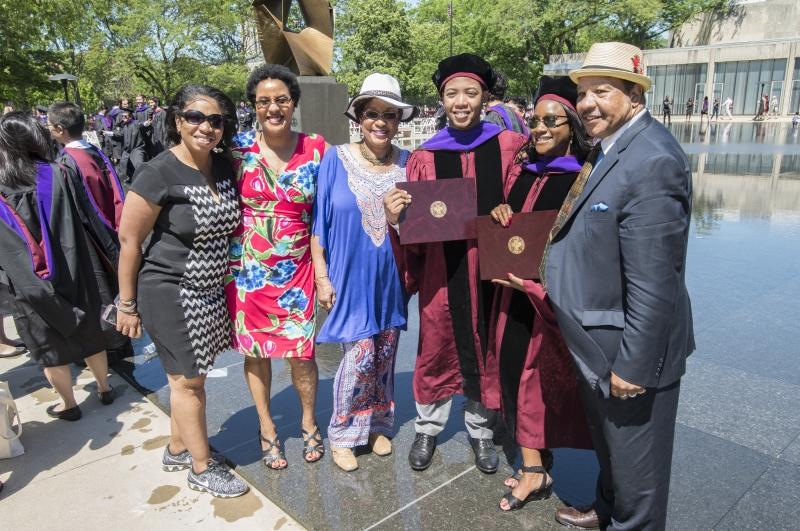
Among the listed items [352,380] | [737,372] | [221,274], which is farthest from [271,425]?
[737,372]

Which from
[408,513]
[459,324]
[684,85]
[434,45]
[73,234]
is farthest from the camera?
[434,45]

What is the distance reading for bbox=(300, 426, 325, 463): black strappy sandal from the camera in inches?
120

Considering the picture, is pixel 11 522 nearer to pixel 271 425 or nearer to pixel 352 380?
pixel 271 425

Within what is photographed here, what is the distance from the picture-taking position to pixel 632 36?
110 feet

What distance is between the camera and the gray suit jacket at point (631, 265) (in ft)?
5.77

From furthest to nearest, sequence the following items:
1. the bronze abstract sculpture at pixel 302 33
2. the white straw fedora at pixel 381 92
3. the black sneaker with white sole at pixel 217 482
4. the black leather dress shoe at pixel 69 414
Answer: the bronze abstract sculpture at pixel 302 33
the black leather dress shoe at pixel 69 414
the black sneaker with white sole at pixel 217 482
the white straw fedora at pixel 381 92

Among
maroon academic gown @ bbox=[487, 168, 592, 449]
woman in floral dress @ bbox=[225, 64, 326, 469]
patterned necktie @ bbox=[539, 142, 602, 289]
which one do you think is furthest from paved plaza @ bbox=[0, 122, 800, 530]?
patterned necktie @ bbox=[539, 142, 602, 289]

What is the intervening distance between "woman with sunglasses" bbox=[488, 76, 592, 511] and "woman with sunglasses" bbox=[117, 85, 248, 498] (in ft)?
4.15

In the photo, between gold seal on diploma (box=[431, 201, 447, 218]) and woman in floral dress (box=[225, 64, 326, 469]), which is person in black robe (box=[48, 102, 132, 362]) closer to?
woman in floral dress (box=[225, 64, 326, 469])

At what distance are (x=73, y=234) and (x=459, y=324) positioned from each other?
240 cm

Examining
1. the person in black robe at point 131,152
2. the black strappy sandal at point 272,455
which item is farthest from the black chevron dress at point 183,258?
the person in black robe at point 131,152

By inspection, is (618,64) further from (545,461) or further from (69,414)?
(69,414)

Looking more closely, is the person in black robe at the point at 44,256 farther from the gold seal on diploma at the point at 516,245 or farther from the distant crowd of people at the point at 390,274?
the gold seal on diploma at the point at 516,245

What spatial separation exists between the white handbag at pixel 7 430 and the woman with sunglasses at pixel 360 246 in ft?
6.07
